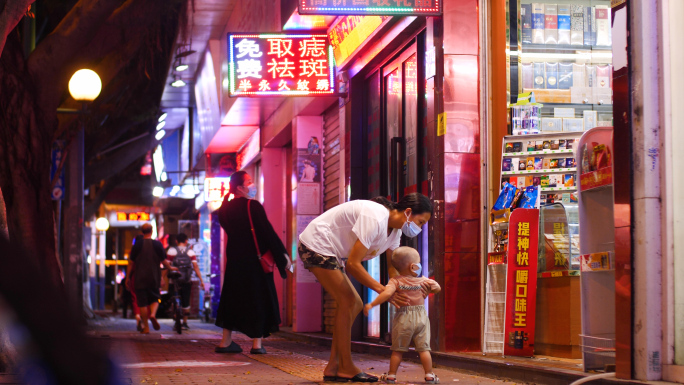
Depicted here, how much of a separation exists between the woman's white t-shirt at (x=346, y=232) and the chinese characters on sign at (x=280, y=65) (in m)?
5.99

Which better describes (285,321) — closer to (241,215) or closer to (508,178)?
(241,215)

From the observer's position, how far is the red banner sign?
305 inches

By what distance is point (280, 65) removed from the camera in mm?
12500

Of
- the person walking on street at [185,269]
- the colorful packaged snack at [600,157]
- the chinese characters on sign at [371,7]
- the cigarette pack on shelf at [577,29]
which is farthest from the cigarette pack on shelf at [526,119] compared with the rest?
the person walking on street at [185,269]

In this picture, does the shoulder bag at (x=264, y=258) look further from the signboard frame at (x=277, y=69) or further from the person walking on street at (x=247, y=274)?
the signboard frame at (x=277, y=69)

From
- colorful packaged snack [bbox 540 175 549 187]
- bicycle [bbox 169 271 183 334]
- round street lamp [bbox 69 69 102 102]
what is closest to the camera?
colorful packaged snack [bbox 540 175 549 187]

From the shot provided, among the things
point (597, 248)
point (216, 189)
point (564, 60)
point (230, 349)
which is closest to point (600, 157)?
point (597, 248)

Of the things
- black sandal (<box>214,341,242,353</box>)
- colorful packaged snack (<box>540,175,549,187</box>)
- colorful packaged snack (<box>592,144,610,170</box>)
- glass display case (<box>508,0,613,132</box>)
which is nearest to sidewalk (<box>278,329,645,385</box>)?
colorful packaged snack (<box>592,144,610,170</box>)

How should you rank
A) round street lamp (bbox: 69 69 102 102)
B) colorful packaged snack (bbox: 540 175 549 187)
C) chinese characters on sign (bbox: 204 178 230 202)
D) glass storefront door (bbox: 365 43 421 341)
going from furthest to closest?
1. chinese characters on sign (bbox: 204 178 230 202)
2. round street lamp (bbox: 69 69 102 102)
3. glass storefront door (bbox: 365 43 421 341)
4. colorful packaged snack (bbox: 540 175 549 187)

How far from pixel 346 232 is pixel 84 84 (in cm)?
799

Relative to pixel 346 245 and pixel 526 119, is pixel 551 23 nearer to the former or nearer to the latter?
pixel 526 119

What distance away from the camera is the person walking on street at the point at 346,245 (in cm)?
630

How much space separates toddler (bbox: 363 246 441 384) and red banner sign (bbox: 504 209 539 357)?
1492mm

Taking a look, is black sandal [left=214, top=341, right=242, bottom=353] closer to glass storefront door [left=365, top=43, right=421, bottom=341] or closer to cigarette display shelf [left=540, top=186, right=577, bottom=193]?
glass storefront door [left=365, top=43, right=421, bottom=341]
